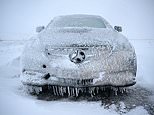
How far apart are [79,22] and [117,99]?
206 centimetres

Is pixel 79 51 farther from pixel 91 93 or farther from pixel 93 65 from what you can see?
pixel 91 93

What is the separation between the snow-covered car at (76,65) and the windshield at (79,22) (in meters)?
1.23

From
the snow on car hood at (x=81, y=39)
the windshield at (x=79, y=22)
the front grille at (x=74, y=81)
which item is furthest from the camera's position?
the windshield at (x=79, y=22)

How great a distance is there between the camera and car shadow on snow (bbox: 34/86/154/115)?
2.53 meters

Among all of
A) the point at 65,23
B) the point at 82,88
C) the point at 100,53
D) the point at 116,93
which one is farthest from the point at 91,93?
the point at 65,23

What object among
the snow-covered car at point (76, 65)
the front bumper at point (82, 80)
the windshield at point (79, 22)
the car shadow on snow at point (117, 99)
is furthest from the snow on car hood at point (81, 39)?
the windshield at point (79, 22)

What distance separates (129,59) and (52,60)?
106 cm

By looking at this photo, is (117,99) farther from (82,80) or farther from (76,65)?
(76,65)

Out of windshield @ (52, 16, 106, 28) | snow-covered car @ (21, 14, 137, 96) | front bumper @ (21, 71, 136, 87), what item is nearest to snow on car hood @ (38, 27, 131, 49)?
snow-covered car @ (21, 14, 137, 96)

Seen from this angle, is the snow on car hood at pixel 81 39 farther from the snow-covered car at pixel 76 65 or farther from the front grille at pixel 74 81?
the front grille at pixel 74 81

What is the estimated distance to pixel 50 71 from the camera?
8.42 ft

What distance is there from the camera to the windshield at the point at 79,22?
412cm

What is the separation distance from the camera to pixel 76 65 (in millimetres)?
2529

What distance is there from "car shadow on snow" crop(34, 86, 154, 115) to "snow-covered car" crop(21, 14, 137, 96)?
0.13 m
